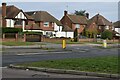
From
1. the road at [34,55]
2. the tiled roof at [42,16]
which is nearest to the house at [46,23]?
the tiled roof at [42,16]

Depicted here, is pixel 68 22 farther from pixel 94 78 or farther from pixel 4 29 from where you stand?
pixel 94 78

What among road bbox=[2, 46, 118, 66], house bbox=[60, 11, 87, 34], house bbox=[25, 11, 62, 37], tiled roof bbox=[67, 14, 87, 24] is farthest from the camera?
tiled roof bbox=[67, 14, 87, 24]

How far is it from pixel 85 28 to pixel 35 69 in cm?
7857

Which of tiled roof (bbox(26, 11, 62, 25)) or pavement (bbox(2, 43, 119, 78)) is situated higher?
tiled roof (bbox(26, 11, 62, 25))

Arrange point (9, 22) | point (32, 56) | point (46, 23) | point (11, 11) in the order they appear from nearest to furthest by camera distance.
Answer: point (32, 56) → point (9, 22) → point (11, 11) → point (46, 23)

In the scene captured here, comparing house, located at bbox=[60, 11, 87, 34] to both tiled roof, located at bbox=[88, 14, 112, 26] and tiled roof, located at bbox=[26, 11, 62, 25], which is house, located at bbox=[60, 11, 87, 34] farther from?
tiled roof, located at bbox=[26, 11, 62, 25]

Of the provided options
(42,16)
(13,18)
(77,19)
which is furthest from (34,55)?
(77,19)

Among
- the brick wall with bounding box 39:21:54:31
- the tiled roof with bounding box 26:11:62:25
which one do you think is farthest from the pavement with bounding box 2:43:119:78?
the tiled roof with bounding box 26:11:62:25

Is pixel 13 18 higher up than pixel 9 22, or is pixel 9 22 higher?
pixel 13 18

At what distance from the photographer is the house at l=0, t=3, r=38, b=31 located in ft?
229

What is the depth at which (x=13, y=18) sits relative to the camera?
69812 mm

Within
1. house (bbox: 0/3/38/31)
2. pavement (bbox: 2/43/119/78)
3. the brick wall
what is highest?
house (bbox: 0/3/38/31)

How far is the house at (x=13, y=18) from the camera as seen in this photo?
6982 cm

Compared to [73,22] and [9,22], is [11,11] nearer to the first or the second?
[9,22]
